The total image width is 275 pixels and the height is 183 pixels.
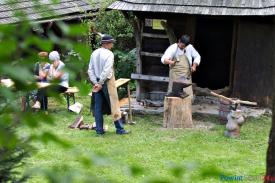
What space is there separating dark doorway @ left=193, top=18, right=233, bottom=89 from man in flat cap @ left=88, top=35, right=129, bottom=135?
3635mm

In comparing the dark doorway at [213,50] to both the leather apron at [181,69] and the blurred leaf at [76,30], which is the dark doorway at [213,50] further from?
the blurred leaf at [76,30]

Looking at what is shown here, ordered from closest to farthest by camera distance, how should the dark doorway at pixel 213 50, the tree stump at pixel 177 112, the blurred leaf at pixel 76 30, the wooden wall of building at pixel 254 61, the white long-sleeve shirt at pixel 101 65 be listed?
1. the blurred leaf at pixel 76 30
2. the white long-sleeve shirt at pixel 101 65
3. the tree stump at pixel 177 112
4. the wooden wall of building at pixel 254 61
5. the dark doorway at pixel 213 50

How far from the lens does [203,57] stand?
43.5 ft

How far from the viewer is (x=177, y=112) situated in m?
10.5

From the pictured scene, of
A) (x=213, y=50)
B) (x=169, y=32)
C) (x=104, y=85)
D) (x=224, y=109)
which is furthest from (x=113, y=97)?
(x=213, y=50)

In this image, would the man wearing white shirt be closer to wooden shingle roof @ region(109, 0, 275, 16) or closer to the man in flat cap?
wooden shingle roof @ region(109, 0, 275, 16)

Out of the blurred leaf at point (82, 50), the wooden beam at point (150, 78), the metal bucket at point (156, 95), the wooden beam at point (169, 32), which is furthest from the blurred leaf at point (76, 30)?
the metal bucket at point (156, 95)

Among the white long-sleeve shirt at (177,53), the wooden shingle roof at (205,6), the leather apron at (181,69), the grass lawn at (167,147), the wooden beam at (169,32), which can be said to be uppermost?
the wooden shingle roof at (205,6)

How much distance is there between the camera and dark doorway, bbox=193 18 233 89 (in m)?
13.1

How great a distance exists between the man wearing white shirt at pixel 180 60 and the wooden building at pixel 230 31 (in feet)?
2.69

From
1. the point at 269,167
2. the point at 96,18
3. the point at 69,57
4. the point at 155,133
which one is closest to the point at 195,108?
the point at 155,133

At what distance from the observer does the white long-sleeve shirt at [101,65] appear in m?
9.59

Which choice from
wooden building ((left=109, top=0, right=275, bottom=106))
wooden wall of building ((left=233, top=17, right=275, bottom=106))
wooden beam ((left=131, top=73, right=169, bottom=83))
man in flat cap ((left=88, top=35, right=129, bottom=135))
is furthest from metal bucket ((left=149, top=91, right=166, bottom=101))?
man in flat cap ((left=88, top=35, right=129, bottom=135))

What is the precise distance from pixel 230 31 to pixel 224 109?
279cm
